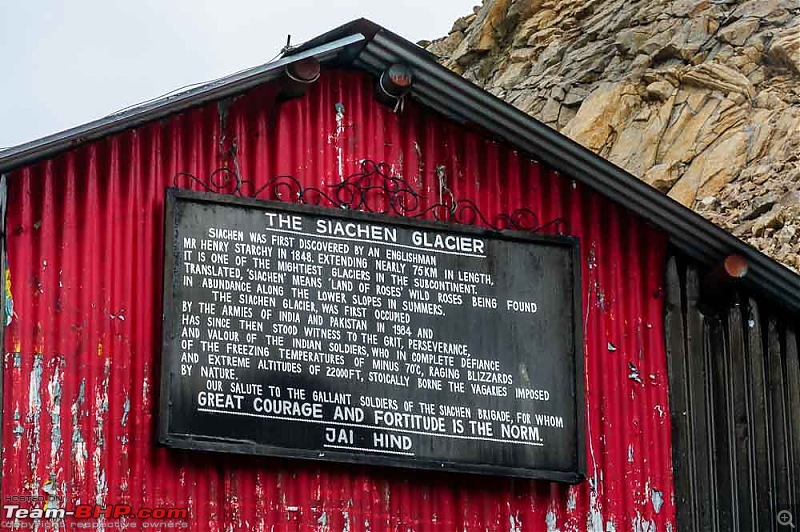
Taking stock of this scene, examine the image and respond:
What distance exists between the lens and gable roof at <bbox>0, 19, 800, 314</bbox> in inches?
619

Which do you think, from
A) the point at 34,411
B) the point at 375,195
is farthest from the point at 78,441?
the point at 375,195

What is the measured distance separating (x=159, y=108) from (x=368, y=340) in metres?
2.55

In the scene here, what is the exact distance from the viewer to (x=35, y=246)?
47.2 feet

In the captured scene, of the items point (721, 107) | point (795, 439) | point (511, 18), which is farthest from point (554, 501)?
point (511, 18)

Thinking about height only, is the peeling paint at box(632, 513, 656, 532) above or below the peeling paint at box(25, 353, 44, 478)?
below

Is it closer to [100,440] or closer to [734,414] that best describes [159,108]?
[100,440]

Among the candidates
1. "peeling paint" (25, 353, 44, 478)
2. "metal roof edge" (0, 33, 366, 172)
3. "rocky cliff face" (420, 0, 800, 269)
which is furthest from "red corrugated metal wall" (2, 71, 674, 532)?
"rocky cliff face" (420, 0, 800, 269)

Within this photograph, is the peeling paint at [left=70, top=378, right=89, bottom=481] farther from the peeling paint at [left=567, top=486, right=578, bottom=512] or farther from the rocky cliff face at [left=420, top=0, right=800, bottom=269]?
the rocky cliff face at [left=420, top=0, right=800, bottom=269]

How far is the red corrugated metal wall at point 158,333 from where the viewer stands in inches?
554

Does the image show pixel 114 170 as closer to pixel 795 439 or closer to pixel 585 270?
pixel 585 270

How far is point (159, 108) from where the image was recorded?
1487 centimetres

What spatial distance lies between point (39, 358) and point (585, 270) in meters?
5.09

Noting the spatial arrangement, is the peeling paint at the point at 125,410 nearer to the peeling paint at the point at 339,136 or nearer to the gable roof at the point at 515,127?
the gable roof at the point at 515,127

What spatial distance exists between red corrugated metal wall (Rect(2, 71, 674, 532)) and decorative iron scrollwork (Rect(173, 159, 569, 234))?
86mm
